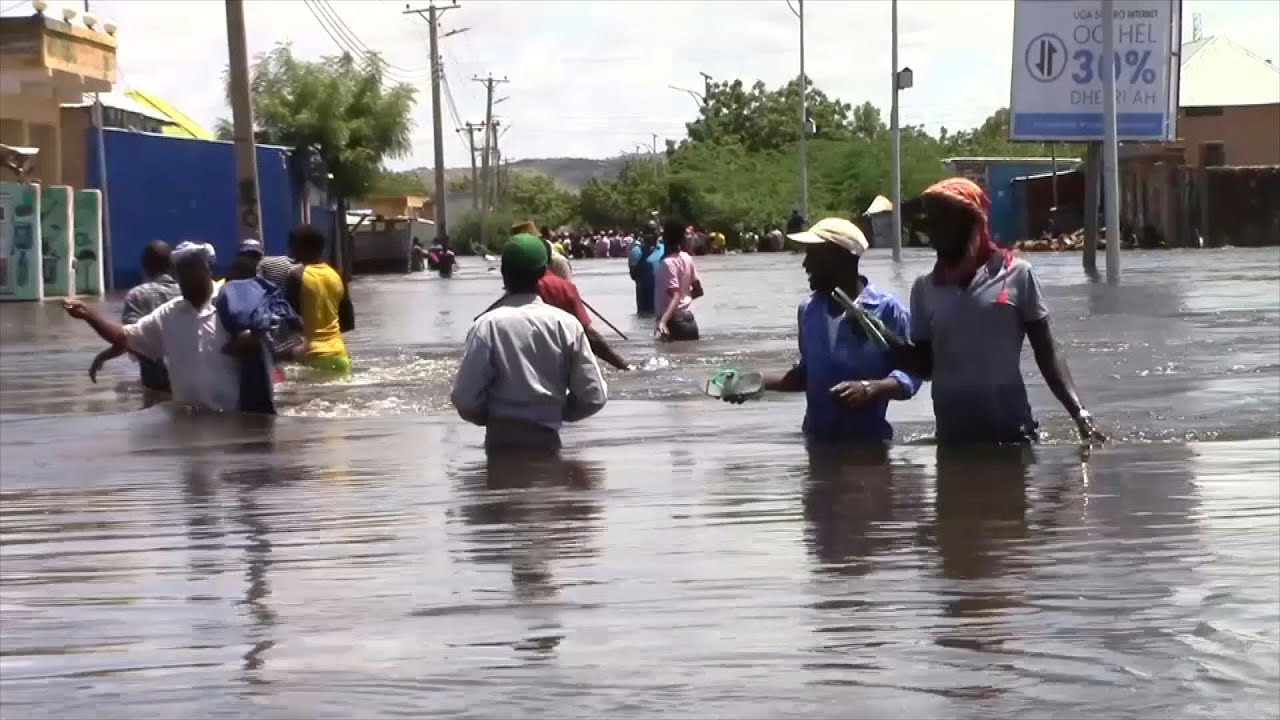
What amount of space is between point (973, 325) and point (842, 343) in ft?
1.82

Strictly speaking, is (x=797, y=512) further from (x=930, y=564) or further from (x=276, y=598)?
(x=276, y=598)

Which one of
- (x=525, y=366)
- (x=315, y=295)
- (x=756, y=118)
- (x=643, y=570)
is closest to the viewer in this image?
(x=643, y=570)

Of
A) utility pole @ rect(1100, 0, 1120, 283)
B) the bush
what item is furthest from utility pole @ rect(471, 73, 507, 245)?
utility pole @ rect(1100, 0, 1120, 283)

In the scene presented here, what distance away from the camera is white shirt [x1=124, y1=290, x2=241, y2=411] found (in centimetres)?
1122

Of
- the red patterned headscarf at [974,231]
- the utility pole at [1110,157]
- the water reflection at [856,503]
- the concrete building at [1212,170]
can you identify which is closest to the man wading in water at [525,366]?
the water reflection at [856,503]

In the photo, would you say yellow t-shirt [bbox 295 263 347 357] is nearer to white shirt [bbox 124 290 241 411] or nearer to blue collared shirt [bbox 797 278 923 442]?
white shirt [bbox 124 290 241 411]

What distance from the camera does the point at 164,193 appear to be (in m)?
43.3

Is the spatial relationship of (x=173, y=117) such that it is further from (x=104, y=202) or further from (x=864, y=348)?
(x=864, y=348)

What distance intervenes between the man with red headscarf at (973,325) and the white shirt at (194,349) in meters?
4.89

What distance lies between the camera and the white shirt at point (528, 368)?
8.12 meters

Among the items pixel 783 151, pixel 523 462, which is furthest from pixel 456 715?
pixel 783 151

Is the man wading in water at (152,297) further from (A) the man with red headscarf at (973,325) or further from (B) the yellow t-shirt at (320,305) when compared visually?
(A) the man with red headscarf at (973,325)

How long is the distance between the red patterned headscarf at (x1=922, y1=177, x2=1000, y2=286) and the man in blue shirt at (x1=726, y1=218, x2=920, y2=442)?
31 centimetres

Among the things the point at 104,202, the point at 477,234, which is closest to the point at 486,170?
the point at 477,234
